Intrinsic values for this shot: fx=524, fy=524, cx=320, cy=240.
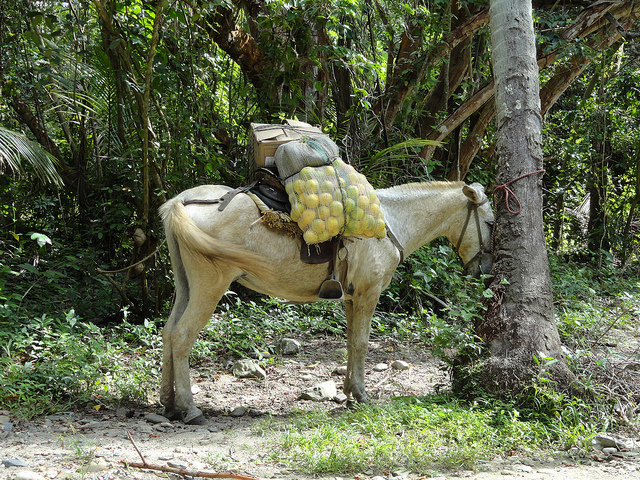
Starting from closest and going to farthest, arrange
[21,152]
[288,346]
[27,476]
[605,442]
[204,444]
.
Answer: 1. [27,476]
2. [605,442]
3. [204,444]
4. [21,152]
5. [288,346]

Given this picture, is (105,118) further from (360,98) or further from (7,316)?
(360,98)

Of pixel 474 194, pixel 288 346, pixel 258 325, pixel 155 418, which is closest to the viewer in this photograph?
pixel 155 418

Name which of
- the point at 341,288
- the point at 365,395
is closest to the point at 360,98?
the point at 341,288

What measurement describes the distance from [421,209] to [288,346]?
239 centimetres

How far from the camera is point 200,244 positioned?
387cm

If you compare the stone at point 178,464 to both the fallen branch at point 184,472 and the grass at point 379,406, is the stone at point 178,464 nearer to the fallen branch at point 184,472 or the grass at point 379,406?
the fallen branch at point 184,472

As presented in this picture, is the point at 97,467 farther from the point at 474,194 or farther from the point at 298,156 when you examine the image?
the point at 474,194

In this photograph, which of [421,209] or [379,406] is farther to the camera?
[421,209]

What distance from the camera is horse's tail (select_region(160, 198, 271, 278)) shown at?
3.88 m

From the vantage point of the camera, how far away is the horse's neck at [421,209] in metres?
4.75

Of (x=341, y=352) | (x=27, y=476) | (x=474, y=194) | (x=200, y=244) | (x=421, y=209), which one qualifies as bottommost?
(x=341, y=352)

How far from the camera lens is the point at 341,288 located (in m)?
4.38

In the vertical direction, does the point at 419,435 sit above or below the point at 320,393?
above

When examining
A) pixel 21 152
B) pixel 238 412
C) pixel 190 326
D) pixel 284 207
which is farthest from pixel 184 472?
pixel 21 152
